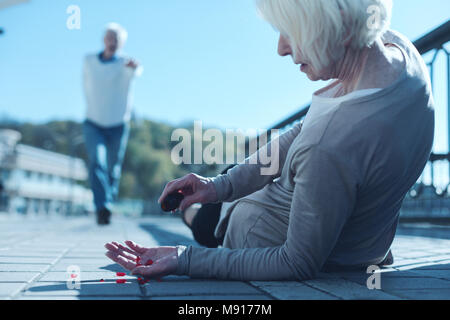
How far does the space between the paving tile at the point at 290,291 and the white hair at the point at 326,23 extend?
776 mm

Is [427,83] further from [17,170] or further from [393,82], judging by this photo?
[17,170]

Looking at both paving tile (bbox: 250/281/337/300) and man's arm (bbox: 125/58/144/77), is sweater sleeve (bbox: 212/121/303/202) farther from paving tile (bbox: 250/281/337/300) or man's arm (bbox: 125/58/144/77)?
man's arm (bbox: 125/58/144/77)

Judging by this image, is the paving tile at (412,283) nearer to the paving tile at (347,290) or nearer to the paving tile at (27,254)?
the paving tile at (347,290)

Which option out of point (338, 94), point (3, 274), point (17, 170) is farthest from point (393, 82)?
point (17, 170)

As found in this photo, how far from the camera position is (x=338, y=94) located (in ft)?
6.52

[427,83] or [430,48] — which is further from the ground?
[430,48]

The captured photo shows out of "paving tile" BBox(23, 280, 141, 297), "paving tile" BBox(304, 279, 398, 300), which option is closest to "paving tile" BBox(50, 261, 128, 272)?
"paving tile" BBox(23, 280, 141, 297)

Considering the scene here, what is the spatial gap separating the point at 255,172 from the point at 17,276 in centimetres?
108

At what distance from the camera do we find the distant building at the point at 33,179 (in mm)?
48844

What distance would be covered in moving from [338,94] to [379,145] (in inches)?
16.0

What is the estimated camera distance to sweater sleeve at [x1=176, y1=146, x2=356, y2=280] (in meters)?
1.64

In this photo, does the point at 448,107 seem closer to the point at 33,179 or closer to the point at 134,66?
the point at 134,66

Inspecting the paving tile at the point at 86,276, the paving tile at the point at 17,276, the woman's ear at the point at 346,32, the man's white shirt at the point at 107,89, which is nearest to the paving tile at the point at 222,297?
the paving tile at the point at 86,276

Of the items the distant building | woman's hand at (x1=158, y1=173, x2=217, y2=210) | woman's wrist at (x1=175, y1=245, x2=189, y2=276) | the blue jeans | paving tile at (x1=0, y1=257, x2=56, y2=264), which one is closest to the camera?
woman's wrist at (x1=175, y1=245, x2=189, y2=276)
